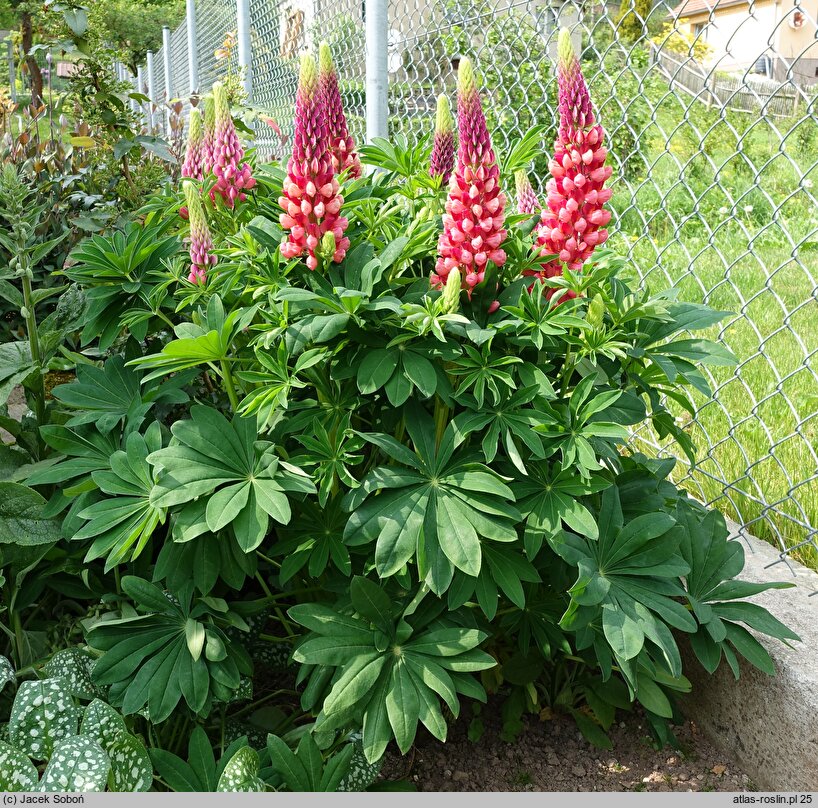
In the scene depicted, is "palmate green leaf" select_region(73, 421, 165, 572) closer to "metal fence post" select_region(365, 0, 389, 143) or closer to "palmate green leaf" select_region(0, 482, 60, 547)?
"palmate green leaf" select_region(0, 482, 60, 547)

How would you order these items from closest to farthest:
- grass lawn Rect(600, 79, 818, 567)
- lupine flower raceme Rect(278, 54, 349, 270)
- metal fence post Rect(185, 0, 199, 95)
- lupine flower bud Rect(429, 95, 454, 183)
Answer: lupine flower raceme Rect(278, 54, 349, 270) → lupine flower bud Rect(429, 95, 454, 183) → grass lawn Rect(600, 79, 818, 567) → metal fence post Rect(185, 0, 199, 95)

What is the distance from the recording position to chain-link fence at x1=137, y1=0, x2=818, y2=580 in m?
2.17

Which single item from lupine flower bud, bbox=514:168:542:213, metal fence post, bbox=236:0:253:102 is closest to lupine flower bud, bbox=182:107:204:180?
lupine flower bud, bbox=514:168:542:213

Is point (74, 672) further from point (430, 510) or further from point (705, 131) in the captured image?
point (705, 131)

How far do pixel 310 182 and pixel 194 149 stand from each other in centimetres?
55

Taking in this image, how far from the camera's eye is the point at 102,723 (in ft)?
5.41

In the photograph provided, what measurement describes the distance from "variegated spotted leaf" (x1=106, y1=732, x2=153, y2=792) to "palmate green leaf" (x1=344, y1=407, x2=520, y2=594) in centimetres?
59

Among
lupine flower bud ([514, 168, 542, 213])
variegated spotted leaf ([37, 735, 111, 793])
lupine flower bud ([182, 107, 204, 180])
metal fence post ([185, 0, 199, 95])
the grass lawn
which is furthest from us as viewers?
metal fence post ([185, 0, 199, 95])

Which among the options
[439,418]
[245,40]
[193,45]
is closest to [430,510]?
[439,418]

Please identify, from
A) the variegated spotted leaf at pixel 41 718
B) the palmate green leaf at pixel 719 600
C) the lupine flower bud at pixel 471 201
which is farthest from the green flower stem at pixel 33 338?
the palmate green leaf at pixel 719 600

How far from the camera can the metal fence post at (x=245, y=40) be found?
5352 mm

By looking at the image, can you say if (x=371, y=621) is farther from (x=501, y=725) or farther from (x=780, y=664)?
(x=780, y=664)

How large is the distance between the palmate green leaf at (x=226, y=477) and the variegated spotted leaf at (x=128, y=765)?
1.38 feet

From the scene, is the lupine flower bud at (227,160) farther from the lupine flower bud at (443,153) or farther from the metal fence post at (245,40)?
the metal fence post at (245,40)
